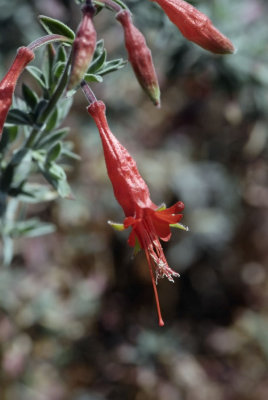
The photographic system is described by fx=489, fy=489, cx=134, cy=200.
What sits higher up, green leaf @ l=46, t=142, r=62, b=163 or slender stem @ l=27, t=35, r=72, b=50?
slender stem @ l=27, t=35, r=72, b=50

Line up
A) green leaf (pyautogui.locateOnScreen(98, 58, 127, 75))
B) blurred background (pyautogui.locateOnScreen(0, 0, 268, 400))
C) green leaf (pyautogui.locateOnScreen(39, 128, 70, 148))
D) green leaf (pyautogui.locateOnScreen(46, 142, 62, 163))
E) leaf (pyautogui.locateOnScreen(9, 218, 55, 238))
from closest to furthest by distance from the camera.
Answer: green leaf (pyautogui.locateOnScreen(98, 58, 127, 75)) < green leaf (pyautogui.locateOnScreen(46, 142, 62, 163)) < green leaf (pyautogui.locateOnScreen(39, 128, 70, 148)) < leaf (pyautogui.locateOnScreen(9, 218, 55, 238)) < blurred background (pyautogui.locateOnScreen(0, 0, 268, 400))

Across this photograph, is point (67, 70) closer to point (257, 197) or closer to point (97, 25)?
point (97, 25)

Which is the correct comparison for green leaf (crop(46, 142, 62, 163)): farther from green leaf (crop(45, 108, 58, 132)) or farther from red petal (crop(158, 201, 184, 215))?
red petal (crop(158, 201, 184, 215))

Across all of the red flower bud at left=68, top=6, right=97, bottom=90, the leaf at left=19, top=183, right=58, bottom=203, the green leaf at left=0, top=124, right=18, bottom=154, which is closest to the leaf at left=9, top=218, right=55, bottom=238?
the leaf at left=19, top=183, right=58, bottom=203

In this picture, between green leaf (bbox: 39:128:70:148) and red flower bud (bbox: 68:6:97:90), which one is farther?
green leaf (bbox: 39:128:70:148)

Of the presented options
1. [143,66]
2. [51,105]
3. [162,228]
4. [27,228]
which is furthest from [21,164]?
[143,66]

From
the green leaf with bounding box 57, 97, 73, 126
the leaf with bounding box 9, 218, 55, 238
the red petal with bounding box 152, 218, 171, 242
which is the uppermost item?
the green leaf with bounding box 57, 97, 73, 126

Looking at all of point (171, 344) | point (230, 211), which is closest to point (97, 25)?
point (230, 211)

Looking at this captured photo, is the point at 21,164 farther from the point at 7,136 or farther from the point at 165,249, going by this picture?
the point at 165,249
